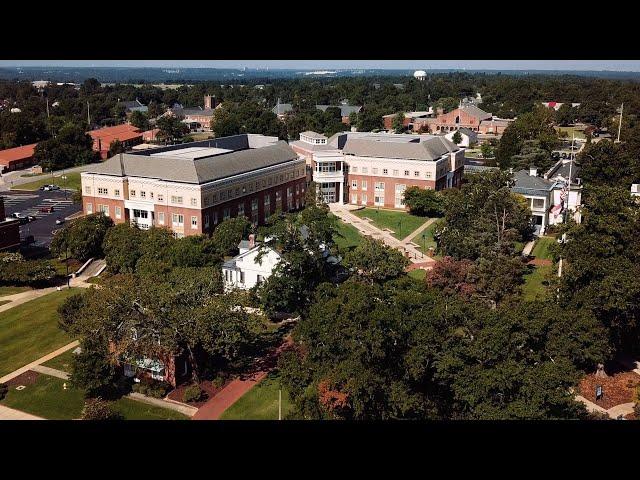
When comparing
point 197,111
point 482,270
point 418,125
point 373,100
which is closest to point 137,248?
point 482,270

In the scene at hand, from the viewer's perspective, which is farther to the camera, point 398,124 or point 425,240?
point 398,124

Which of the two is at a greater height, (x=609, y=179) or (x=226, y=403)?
(x=609, y=179)

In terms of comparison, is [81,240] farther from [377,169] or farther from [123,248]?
[377,169]

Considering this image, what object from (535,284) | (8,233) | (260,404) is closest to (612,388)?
(535,284)

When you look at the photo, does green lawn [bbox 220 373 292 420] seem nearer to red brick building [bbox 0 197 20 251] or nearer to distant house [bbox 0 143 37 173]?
red brick building [bbox 0 197 20 251]

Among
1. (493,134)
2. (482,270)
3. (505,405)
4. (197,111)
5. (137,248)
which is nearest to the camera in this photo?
(505,405)

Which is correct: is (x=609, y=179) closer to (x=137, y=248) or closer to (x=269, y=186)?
(x=269, y=186)
